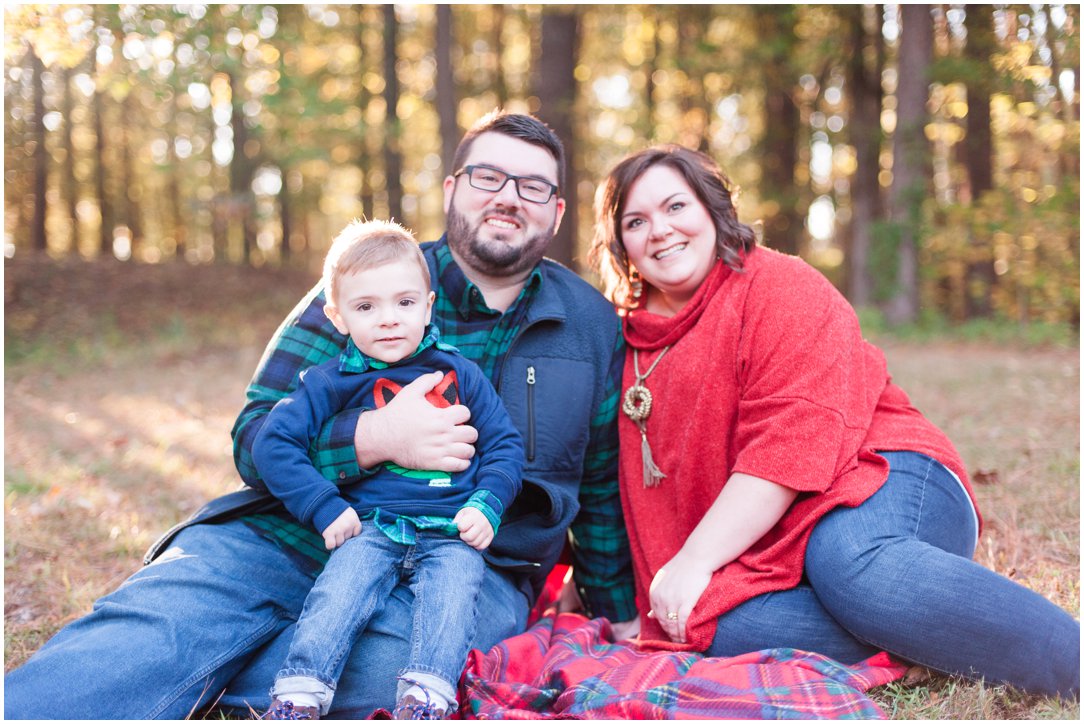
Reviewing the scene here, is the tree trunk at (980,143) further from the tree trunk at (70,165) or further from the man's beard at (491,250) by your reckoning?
the tree trunk at (70,165)

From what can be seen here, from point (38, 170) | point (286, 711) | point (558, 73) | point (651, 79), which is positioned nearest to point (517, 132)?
point (286, 711)

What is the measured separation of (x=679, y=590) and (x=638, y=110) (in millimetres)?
15191

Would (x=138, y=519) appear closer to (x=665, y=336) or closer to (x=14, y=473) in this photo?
(x=14, y=473)

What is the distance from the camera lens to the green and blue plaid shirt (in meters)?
2.73

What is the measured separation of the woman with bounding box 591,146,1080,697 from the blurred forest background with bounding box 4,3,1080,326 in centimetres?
395

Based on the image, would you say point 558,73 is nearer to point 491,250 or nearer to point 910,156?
point 910,156

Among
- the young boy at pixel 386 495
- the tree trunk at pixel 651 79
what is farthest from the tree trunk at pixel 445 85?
the young boy at pixel 386 495

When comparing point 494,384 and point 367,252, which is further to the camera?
point 494,384

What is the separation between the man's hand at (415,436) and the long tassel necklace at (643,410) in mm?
708

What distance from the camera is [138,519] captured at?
4.17 m

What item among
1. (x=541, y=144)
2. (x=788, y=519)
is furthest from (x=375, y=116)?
(x=788, y=519)

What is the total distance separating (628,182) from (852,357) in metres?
1.02

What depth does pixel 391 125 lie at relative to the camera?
514 inches

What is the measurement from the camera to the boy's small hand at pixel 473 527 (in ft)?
8.04
